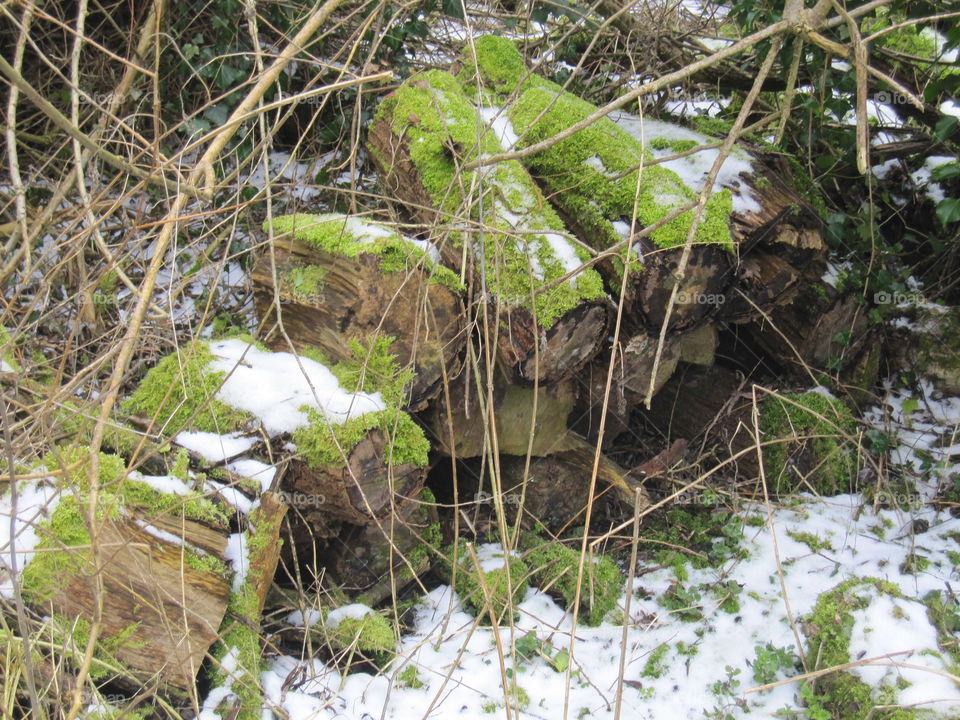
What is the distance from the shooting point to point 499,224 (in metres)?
2.88

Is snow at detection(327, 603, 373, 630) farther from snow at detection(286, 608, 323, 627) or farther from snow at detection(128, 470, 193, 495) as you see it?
snow at detection(128, 470, 193, 495)

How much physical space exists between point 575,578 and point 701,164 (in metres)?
1.91

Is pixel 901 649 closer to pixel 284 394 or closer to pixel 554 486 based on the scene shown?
pixel 554 486

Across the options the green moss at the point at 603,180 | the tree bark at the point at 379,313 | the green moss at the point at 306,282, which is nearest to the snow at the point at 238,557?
the tree bark at the point at 379,313

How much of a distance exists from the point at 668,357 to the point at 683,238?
525 millimetres

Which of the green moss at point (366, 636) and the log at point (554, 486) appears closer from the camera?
the green moss at point (366, 636)

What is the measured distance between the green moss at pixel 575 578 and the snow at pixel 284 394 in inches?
38.6

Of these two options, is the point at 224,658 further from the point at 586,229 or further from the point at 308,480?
the point at 586,229

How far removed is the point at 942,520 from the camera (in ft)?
10.4

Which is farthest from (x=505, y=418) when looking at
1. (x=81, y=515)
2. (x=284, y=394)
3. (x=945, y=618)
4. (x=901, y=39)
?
(x=901, y=39)

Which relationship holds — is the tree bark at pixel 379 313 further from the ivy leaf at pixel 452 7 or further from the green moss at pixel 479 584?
the ivy leaf at pixel 452 7

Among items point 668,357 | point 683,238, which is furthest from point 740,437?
point 683,238

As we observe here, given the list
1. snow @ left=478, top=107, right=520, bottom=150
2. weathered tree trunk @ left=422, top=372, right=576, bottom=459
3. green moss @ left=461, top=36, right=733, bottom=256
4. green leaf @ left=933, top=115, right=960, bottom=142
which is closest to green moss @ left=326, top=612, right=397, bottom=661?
weathered tree trunk @ left=422, top=372, right=576, bottom=459

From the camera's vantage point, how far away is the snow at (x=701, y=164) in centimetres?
309
